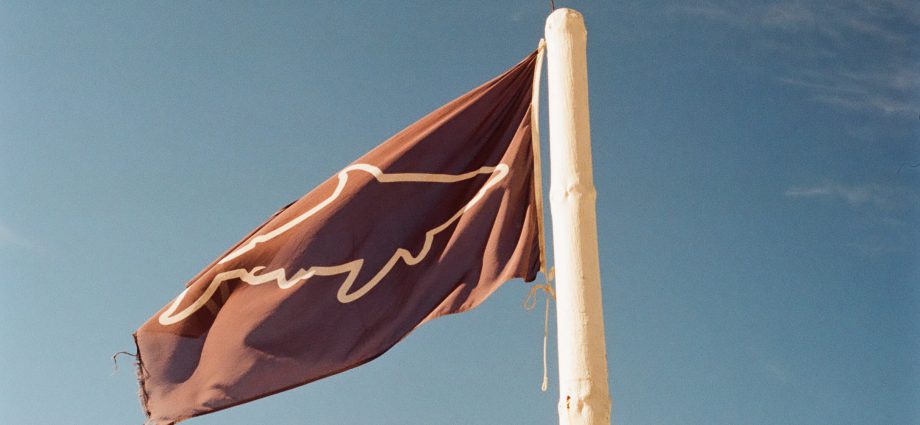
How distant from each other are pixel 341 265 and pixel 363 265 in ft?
0.47

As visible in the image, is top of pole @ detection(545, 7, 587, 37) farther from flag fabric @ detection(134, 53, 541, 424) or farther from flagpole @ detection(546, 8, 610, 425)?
flag fabric @ detection(134, 53, 541, 424)

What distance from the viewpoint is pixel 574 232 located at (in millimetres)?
5570

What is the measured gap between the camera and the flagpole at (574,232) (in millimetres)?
5184

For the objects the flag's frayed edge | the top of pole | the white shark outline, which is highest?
the top of pole

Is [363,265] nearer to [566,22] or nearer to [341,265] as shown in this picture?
[341,265]

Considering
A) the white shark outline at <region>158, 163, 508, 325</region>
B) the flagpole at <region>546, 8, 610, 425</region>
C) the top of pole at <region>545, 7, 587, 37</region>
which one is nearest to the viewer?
the flagpole at <region>546, 8, 610, 425</region>

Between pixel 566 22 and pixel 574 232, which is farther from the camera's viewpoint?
pixel 566 22

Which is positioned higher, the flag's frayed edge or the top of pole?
the top of pole

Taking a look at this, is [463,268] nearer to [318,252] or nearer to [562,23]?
[318,252]

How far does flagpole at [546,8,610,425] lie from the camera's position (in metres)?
5.18

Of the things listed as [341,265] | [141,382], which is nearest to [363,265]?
[341,265]

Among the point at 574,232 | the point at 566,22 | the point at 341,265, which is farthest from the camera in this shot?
the point at 341,265

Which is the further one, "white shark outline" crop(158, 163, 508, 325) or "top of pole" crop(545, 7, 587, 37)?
"white shark outline" crop(158, 163, 508, 325)

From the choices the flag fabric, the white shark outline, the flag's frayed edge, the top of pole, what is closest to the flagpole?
the top of pole
